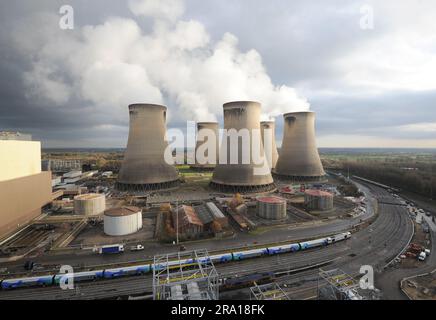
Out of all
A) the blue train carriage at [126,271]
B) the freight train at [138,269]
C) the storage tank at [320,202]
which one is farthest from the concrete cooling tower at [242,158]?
the blue train carriage at [126,271]

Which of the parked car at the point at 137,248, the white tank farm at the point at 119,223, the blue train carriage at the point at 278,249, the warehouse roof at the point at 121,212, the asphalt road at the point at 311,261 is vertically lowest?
the asphalt road at the point at 311,261

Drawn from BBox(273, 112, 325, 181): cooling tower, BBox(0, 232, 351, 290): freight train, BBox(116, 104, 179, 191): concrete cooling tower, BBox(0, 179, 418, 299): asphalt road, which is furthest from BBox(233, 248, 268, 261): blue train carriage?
BBox(273, 112, 325, 181): cooling tower

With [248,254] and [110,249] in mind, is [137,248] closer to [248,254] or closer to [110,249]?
[110,249]

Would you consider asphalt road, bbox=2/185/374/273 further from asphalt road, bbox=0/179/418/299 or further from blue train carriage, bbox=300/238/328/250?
blue train carriage, bbox=300/238/328/250

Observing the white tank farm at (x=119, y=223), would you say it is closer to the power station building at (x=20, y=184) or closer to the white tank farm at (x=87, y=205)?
the white tank farm at (x=87, y=205)

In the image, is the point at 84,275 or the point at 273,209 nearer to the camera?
the point at 84,275

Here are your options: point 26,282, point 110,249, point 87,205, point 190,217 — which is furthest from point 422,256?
point 87,205
